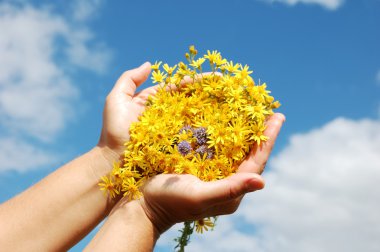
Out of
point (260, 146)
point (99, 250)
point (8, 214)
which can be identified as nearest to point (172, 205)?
point (99, 250)

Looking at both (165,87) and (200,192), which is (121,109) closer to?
(165,87)

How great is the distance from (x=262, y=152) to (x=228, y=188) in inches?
21.3

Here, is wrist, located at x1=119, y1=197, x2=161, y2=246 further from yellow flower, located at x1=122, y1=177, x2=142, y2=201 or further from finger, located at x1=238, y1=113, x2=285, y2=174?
finger, located at x1=238, y1=113, x2=285, y2=174

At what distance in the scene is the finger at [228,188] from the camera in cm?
190

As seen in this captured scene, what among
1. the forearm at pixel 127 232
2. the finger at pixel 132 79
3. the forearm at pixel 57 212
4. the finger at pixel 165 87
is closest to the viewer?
the forearm at pixel 127 232

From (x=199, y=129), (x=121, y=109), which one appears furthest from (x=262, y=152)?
(x=121, y=109)

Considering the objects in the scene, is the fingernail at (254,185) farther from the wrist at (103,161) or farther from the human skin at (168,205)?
the wrist at (103,161)

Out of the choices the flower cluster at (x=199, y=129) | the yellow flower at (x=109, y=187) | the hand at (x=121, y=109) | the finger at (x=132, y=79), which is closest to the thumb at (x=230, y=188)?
the flower cluster at (x=199, y=129)

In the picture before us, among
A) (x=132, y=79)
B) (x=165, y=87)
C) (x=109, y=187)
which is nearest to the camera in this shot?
(x=109, y=187)

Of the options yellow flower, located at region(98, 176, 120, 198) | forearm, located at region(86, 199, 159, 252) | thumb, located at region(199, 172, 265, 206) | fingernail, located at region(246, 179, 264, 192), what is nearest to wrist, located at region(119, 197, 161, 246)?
forearm, located at region(86, 199, 159, 252)

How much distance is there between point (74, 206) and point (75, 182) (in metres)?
0.14

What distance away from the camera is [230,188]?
193 centimetres

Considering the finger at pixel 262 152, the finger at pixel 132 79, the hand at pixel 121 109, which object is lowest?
the finger at pixel 262 152

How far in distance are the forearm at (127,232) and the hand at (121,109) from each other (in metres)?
0.45
